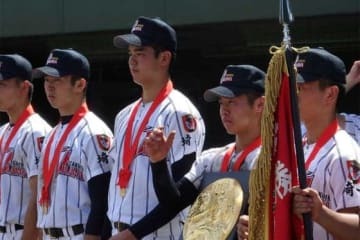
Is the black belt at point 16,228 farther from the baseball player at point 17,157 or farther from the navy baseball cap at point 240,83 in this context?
the navy baseball cap at point 240,83

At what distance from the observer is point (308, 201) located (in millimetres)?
3742

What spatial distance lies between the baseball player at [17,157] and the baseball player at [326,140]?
7.98ft

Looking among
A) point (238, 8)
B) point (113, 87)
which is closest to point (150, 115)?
point (238, 8)

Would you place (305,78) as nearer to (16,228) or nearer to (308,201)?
(308,201)

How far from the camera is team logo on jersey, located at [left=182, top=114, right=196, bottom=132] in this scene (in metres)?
5.13

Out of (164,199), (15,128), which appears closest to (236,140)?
(164,199)

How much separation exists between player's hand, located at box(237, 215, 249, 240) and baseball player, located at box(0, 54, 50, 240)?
2.29 m

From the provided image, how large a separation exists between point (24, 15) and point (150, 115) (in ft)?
22.8

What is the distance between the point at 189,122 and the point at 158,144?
19.7 inches

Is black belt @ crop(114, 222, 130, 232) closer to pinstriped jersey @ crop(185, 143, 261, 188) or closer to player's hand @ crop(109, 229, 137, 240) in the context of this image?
player's hand @ crop(109, 229, 137, 240)

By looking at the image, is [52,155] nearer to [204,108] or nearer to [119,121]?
[119,121]

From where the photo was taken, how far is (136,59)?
5328 mm

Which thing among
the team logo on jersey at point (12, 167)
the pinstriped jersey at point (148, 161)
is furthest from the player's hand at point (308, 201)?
the team logo on jersey at point (12, 167)

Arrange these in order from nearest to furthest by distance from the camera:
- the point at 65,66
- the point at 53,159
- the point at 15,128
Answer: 1. the point at 53,159
2. the point at 65,66
3. the point at 15,128
